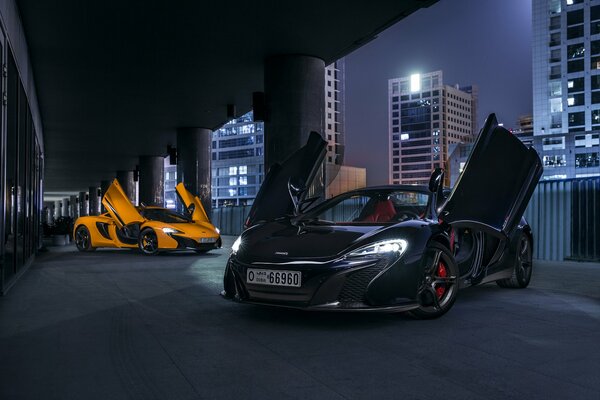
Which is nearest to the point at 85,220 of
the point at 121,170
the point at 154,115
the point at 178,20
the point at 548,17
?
the point at 178,20

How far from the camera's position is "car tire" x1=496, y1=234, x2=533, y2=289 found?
728 centimetres

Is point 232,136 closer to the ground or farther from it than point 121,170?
farther from it

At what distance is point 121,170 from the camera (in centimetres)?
4372

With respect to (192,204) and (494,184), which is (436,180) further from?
(192,204)

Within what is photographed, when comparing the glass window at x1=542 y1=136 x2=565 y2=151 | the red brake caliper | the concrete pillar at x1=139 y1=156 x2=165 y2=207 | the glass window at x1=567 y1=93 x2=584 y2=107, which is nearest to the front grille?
the red brake caliper

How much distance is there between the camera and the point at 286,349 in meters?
4.18

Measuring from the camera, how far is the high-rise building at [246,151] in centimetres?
11706

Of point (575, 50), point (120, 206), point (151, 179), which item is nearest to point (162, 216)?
point (120, 206)

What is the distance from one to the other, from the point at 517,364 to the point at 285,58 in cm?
1176

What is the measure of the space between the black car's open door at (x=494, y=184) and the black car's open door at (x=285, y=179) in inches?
71.4

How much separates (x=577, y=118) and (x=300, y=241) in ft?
315

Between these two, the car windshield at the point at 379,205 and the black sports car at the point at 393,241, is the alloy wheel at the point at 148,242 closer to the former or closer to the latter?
the black sports car at the point at 393,241

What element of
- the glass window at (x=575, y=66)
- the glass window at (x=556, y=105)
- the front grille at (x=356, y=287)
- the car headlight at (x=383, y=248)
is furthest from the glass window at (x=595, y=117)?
the front grille at (x=356, y=287)

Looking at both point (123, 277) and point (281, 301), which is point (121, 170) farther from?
point (281, 301)
